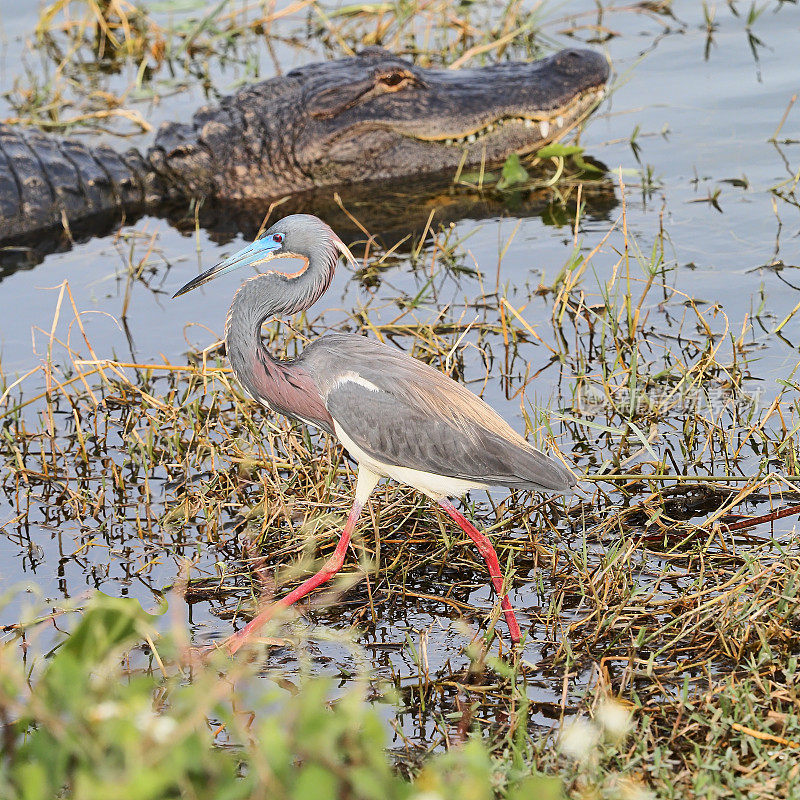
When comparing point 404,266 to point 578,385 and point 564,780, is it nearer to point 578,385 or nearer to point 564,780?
point 578,385

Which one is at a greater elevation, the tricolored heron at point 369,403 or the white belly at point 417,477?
the tricolored heron at point 369,403

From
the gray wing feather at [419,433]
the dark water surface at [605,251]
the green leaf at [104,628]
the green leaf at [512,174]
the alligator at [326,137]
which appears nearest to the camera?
the green leaf at [104,628]

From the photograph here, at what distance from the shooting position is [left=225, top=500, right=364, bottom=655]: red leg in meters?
3.33

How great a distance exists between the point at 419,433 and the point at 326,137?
4.59 metres

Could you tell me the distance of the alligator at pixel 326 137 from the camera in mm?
7340

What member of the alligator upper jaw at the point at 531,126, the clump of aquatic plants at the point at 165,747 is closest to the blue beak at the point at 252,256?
the clump of aquatic plants at the point at 165,747

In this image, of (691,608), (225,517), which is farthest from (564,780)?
(225,517)

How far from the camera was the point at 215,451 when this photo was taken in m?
4.14

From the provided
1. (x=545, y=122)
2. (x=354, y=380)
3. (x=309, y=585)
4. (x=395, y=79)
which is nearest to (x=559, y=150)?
(x=545, y=122)

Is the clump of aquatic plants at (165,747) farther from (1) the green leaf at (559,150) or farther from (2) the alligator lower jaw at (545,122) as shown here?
(2) the alligator lower jaw at (545,122)

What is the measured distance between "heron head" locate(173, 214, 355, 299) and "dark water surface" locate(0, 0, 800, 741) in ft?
3.52

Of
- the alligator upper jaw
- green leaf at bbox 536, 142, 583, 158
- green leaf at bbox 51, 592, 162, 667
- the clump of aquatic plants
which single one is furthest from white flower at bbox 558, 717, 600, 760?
the alligator upper jaw

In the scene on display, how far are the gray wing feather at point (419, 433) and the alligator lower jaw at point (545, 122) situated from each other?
440cm

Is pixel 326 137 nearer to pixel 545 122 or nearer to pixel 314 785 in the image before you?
pixel 545 122
